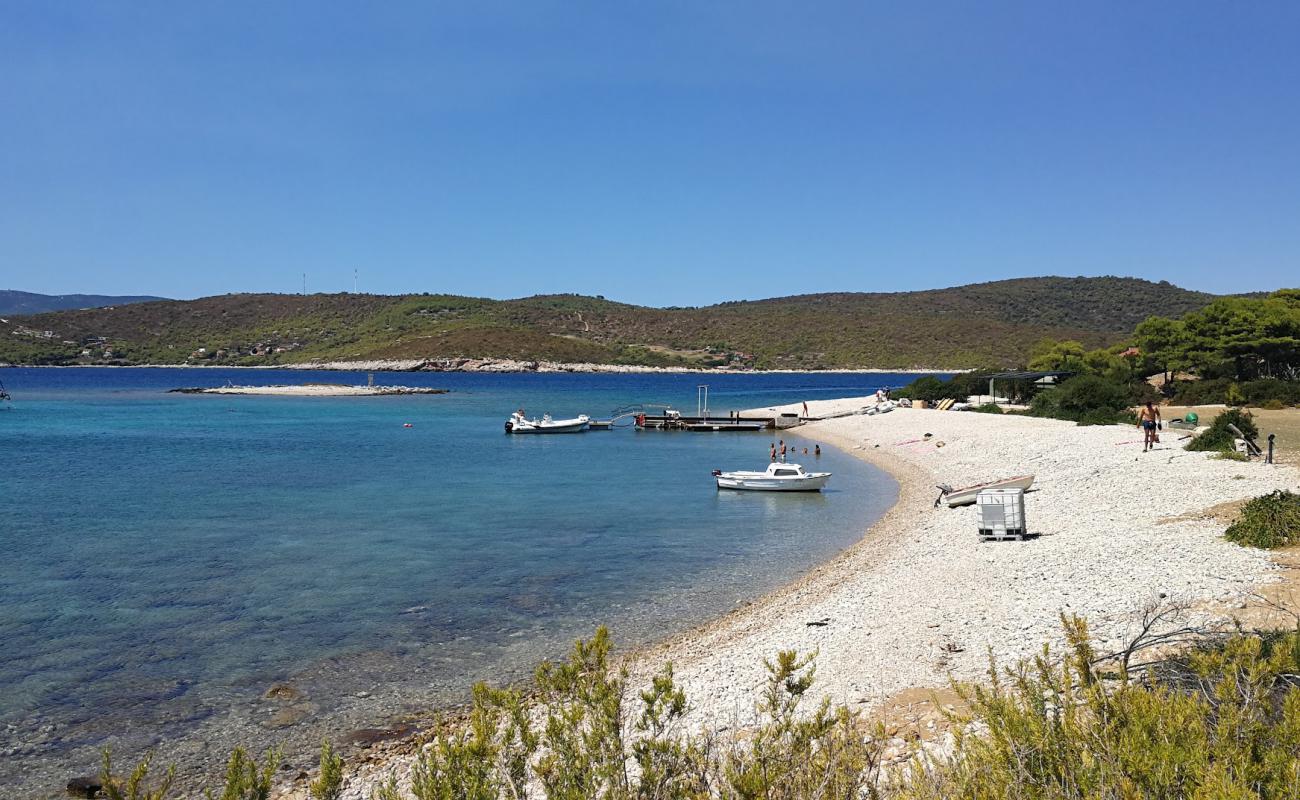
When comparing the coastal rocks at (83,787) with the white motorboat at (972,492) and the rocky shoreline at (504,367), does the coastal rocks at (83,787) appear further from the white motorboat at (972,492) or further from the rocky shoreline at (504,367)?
the rocky shoreline at (504,367)

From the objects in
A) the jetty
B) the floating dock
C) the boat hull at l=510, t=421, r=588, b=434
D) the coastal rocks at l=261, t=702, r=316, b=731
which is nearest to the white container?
the coastal rocks at l=261, t=702, r=316, b=731

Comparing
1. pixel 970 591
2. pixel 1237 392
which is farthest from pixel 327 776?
pixel 1237 392

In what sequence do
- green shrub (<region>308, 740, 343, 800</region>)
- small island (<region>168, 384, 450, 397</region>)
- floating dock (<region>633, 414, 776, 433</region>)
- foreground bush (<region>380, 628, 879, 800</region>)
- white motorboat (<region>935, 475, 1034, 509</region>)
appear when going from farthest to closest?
small island (<region>168, 384, 450, 397</region>) → floating dock (<region>633, 414, 776, 433</region>) → white motorboat (<region>935, 475, 1034, 509</region>) → foreground bush (<region>380, 628, 879, 800</region>) → green shrub (<region>308, 740, 343, 800</region>)

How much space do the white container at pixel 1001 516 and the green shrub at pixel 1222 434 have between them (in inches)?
427

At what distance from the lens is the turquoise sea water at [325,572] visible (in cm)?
1038

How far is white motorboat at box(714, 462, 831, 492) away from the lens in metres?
28.4

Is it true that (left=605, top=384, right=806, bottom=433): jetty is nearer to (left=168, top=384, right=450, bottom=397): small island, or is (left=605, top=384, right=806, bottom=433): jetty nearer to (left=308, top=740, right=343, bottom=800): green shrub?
(left=168, top=384, right=450, bottom=397): small island

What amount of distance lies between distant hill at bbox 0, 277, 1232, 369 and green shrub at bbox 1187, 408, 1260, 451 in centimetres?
12086

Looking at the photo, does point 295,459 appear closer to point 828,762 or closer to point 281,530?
point 281,530

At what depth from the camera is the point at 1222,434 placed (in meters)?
24.9

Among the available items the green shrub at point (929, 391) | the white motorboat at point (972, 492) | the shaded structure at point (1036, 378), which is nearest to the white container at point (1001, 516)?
the white motorboat at point (972, 492)

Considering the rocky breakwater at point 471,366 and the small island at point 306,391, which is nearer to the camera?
the small island at point 306,391

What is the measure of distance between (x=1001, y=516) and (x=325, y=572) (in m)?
14.0

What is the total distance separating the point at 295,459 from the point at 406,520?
18.7m
